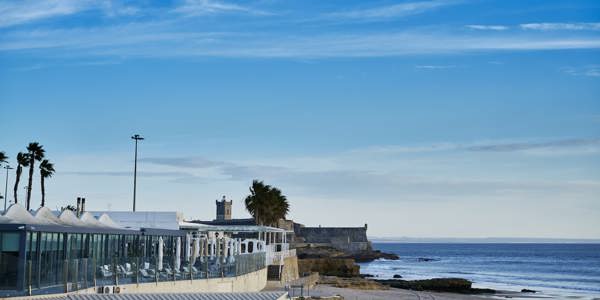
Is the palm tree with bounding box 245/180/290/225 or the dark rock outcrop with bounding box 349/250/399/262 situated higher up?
the palm tree with bounding box 245/180/290/225

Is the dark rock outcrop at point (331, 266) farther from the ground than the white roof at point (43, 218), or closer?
closer

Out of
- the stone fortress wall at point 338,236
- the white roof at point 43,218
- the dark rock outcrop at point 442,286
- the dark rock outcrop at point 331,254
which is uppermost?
the stone fortress wall at point 338,236

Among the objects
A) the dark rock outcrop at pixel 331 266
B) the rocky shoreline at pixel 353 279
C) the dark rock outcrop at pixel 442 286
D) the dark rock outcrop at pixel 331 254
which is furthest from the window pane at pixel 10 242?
the dark rock outcrop at pixel 331 254

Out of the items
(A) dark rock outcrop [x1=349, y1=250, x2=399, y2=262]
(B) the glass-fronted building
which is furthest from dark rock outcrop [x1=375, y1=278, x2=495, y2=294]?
(A) dark rock outcrop [x1=349, y1=250, x2=399, y2=262]

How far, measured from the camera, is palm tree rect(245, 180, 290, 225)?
8300cm

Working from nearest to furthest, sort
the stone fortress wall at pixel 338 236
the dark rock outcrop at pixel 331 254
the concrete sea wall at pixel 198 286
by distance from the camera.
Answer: the concrete sea wall at pixel 198 286
the dark rock outcrop at pixel 331 254
the stone fortress wall at pixel 338 236

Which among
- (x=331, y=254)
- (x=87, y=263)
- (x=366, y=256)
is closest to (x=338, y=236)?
(x=366, y=256)

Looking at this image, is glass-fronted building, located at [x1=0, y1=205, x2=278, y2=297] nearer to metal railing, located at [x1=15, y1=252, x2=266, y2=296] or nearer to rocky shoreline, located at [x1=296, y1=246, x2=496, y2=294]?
metal railing, located at [x1=15, y1=252, x2=266, y2=296]

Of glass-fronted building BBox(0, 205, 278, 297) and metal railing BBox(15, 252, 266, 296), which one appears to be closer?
glass-fronted building BBox(0, 205, 278, 297)

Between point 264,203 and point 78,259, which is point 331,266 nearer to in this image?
point 264,203

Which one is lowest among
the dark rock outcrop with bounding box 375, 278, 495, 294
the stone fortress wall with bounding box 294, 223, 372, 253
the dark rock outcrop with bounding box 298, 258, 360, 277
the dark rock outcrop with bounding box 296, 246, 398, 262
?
the dark rock outcrop with bounding box 375, 278, 495, 294

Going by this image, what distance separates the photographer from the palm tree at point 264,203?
272ft

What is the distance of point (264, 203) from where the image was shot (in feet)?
273

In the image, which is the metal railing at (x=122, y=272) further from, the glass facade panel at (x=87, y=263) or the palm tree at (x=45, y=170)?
the palm tree at (x=45, y=170)
